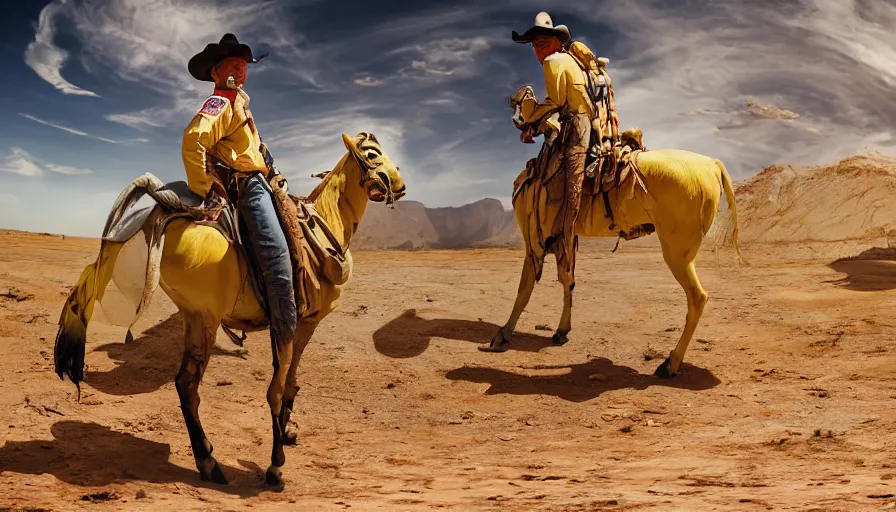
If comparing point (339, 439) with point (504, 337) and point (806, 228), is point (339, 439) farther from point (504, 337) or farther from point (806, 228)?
point (806, 228)

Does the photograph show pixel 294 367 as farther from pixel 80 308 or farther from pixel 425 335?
pixel 425 335

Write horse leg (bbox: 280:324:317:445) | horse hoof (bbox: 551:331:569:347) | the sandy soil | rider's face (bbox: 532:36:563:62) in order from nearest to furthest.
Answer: the sandy soil
horse leg (bbox: 280:324:317:445)
rider's face (bbox: 532:36:563:62)
horse hoof (bbox: 551:331:569:347)

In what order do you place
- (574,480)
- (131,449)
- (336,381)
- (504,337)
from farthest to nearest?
(504,337)
(336,381)
(131,449)
(574,480)

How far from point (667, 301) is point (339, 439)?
21.9 feet

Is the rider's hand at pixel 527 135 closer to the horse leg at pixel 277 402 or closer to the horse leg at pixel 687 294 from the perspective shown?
the horse leg at pixel 687 294

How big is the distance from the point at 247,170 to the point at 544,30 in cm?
474

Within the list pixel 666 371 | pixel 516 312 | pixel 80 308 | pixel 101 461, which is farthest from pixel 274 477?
pixel 666 371

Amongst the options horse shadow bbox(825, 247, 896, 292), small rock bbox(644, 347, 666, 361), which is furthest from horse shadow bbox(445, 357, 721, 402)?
horse shadow bbox(825, 247, 896, 292)

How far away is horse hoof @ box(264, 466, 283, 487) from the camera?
6254 mm

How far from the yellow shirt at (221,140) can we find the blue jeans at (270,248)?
0.18 metres

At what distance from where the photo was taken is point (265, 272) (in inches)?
246

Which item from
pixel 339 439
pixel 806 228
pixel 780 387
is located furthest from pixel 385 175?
pixel 806 228

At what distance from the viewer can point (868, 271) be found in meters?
14.1

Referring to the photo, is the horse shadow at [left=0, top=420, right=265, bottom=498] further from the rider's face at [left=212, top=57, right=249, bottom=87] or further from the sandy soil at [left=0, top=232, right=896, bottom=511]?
the rider's face at [left=212, top=57, right=249, bottom=87]
